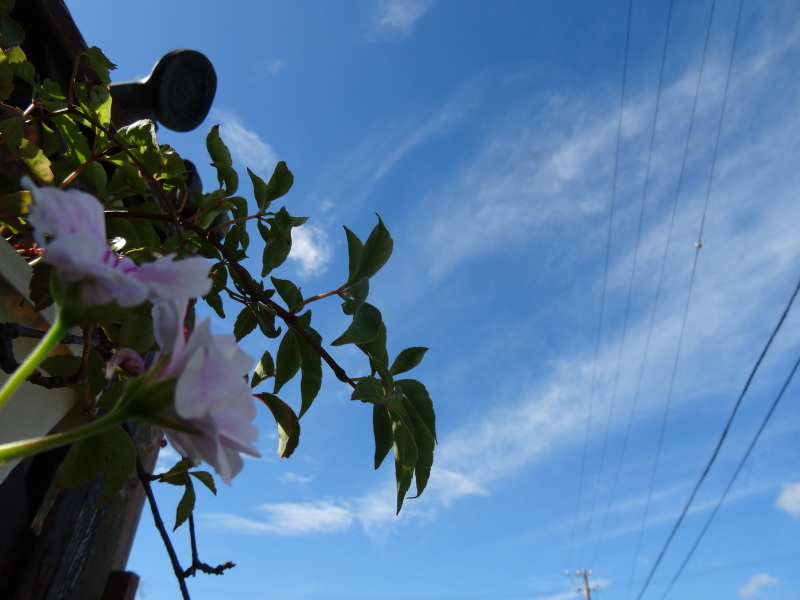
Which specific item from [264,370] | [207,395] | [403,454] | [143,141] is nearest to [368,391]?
[403,454]

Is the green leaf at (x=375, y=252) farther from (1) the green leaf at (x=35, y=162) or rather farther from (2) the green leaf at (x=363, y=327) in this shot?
(1) the green leaf at (x=35, y=162)

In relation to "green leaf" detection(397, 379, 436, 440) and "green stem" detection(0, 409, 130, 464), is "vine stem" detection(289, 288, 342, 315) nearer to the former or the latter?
"green leaf" detection(397, 379, 436, 440)

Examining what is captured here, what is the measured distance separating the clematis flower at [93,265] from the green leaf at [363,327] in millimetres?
311

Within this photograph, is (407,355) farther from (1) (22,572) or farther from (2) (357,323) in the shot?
(1) (22,572)

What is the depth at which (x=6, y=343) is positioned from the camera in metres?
0.40

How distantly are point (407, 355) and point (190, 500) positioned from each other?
9.9 inches

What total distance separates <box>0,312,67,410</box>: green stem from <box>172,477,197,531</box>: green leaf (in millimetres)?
430

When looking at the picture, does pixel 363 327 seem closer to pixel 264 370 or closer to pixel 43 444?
pixel 264 370

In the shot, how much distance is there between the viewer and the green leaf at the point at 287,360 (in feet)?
1.96

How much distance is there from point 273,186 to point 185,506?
1.09 feet

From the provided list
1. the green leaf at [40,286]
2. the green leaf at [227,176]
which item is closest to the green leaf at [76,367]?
the green leaf at [40,286]

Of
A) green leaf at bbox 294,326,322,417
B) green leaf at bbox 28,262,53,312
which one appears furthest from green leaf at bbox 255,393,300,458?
green leaf at bbox 28,262,53,312

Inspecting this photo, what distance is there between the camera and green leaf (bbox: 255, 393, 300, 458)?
0.53 m

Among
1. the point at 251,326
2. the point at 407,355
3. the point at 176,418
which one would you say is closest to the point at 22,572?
the point at 251,326
